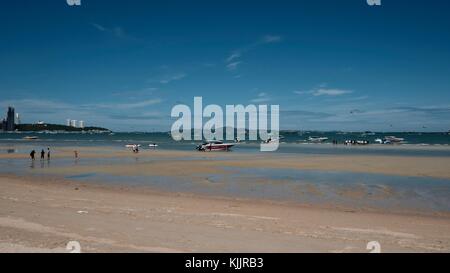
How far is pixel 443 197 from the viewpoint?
18594mm

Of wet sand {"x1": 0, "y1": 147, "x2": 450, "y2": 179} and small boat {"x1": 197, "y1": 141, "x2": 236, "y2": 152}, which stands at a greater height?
small boat {"x1": 197, "y1": 141, "x2": 236, "y2": 152}

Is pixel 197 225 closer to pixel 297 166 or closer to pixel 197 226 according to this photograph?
pixel 197 226

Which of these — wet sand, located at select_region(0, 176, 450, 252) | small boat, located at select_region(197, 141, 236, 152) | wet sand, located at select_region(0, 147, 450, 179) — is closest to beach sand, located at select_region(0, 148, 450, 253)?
wet sand, located at select_region(0, 176, 450, 252)

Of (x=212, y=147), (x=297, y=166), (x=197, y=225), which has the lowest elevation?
(x=297, y=166)

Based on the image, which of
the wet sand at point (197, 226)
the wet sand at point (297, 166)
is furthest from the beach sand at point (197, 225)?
the wet sand at point (297, 166)

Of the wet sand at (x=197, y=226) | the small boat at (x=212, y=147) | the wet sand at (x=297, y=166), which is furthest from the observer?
the small boat at (x=212, y=147)

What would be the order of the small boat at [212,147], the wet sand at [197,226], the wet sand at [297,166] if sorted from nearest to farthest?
the wet sand at [197,226], the wet sand at [297,166], the small boat at [212,147]

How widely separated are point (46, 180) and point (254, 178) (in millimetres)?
12632

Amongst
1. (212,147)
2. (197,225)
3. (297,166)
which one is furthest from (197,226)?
(212,147)

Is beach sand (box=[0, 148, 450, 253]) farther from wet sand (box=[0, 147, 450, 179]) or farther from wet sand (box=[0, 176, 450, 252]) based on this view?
wet sand (box=[0, 147, 450, 179])

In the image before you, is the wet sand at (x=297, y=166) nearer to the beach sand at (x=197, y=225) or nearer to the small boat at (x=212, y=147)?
the beach sand at (x=197, y=225)
